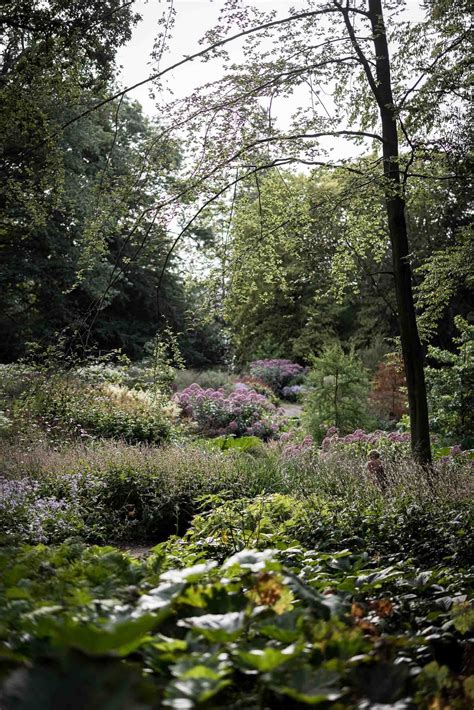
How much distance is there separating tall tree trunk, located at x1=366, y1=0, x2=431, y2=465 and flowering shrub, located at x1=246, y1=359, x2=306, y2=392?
47.5ft

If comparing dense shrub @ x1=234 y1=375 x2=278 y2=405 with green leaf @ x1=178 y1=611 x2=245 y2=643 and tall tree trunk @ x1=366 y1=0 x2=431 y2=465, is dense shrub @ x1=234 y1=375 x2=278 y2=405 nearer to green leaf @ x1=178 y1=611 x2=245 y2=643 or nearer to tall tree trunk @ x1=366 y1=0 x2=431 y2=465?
tall tree trunk @ x1=366 y1=0 x2=431 y2=465

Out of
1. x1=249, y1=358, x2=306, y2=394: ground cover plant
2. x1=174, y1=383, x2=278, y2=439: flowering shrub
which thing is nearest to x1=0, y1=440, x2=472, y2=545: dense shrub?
x1=174, y1=383, x2=278, y2=439: flowering shrub

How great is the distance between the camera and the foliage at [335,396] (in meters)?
12.6

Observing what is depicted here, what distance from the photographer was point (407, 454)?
8.12 meters

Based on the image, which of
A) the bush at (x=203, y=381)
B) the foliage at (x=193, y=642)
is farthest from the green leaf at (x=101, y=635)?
the bush at (x=203, y=381)

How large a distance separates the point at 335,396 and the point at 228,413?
9.25ft

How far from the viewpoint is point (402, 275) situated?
753cm

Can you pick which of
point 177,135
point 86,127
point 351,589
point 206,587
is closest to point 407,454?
point 177,135

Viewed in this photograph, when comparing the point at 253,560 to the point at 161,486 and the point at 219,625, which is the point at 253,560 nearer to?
the point at 219,625

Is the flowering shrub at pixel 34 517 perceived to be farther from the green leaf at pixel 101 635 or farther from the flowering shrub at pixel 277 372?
the flowering shrub at pixel 277 372

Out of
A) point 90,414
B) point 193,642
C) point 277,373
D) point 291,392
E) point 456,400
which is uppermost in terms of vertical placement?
point 277,373

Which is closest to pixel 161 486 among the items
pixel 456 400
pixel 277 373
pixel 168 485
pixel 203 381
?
pixel 168 485

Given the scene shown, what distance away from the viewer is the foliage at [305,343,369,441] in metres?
12.6

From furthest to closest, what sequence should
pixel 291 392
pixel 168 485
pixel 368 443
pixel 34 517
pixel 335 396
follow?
pixel 291 392 < pixel 335 396 < pixel 368 443 < pixel 168 485 < pixel 34 517
